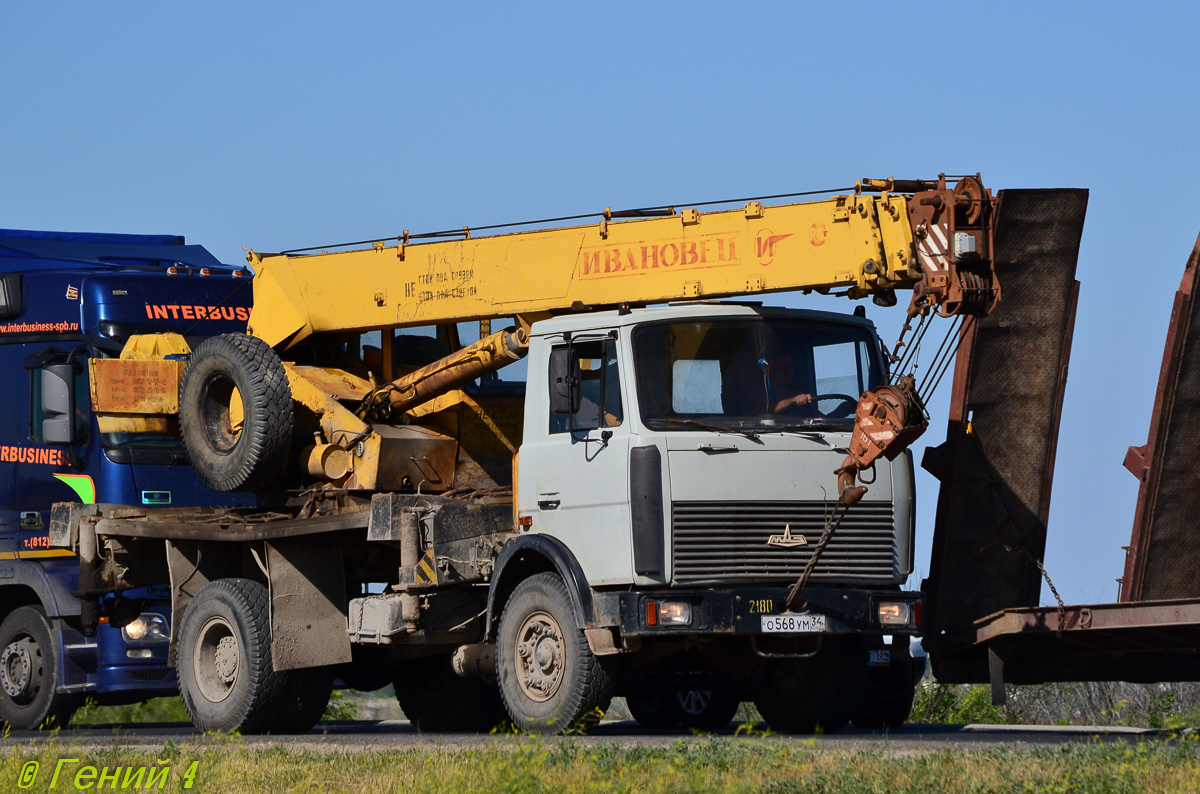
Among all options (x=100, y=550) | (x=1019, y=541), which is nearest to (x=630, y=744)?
(x=1019, y=541)

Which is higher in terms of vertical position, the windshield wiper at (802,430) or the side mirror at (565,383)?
the side mirror at (565,383)

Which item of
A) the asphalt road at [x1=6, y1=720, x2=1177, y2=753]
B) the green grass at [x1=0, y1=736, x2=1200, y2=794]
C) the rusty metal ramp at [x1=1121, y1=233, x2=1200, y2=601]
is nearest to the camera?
the green grass at [x1=0, y1=736, x2=1200, y2=794]

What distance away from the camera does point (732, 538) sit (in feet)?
36.4

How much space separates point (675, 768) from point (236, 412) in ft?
21.3

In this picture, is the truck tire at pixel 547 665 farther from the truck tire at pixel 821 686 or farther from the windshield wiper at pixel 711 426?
the truck tire at pixel 821 686

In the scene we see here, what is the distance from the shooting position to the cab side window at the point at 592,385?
1138cm

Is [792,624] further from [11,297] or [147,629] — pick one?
[11,297]

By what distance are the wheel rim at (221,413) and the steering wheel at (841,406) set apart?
4.90m

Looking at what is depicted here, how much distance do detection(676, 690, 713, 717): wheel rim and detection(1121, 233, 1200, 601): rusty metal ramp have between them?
4260 millimetres

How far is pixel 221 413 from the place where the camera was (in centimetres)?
1421

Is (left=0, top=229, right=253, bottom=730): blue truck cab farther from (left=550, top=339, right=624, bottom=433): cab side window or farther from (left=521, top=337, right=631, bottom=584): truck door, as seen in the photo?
(left=550, top=339, right=624, bottom=433): cab side window

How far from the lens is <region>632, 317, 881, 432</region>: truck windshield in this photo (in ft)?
37.0

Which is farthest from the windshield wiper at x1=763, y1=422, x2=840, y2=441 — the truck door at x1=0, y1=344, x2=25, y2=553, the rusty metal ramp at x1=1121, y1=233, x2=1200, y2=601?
the truck door at x1=0, y1=344, x2=25, y2=553

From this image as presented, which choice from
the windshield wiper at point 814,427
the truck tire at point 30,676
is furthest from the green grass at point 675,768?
the truck tire at point 30,676
